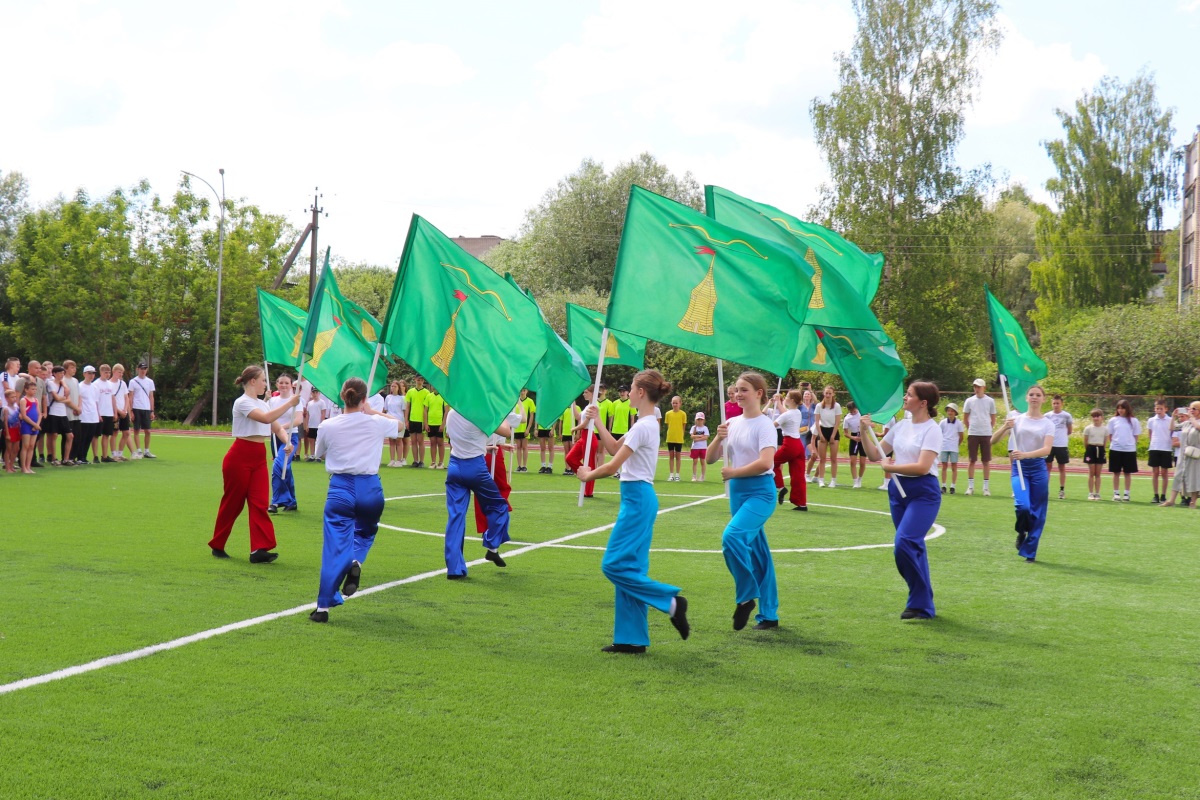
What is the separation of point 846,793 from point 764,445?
368cm

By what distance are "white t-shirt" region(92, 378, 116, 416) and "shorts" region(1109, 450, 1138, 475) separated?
20.8m

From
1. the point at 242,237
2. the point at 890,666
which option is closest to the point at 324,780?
the point at 890,666

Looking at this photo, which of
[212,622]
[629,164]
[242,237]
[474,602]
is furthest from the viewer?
[629,164]

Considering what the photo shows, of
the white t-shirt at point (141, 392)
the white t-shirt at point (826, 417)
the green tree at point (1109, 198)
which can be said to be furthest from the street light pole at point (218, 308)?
the green tree at point (1109, 198)

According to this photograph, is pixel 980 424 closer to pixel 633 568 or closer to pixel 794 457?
pixel 794 457

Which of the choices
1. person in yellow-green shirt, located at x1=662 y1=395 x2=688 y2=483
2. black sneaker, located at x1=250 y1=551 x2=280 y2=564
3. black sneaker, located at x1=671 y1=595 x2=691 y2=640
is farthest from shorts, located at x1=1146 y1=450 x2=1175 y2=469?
black sneaker, located at x1=250 y1=551 x2=280 y2=564

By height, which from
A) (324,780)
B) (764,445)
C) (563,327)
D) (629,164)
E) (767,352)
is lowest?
(324,780)

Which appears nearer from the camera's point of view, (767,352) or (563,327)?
(767,352)

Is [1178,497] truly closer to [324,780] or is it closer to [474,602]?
[474,602]

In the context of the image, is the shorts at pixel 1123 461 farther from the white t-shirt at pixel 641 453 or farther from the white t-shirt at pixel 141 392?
the white t-shirt at pixel 141 392

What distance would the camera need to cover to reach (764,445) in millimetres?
8195

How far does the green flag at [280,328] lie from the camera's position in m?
15.4

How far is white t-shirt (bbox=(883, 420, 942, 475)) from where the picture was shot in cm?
884

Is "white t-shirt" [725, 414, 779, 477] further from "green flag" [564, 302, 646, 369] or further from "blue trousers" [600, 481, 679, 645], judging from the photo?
"green flag" [564, 302, 646, 369]
